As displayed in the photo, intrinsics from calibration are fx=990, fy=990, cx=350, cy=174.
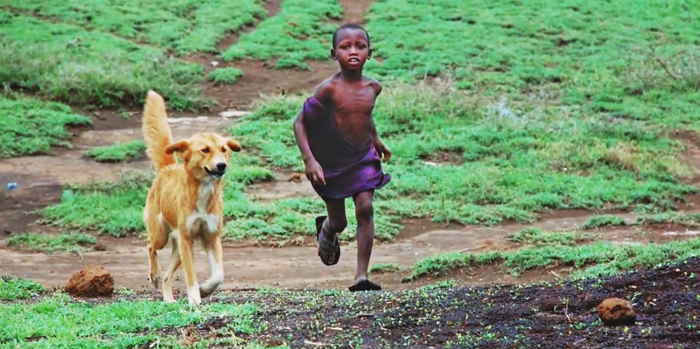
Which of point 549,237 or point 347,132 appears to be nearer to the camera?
point 347,132

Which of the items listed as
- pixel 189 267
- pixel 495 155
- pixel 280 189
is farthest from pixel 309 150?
pixel 495 155

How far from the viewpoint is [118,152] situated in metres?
13.8

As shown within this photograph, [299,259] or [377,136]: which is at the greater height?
[377,136]

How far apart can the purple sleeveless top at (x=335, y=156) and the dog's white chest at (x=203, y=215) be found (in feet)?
2.67

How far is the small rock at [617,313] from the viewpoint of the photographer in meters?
4.43

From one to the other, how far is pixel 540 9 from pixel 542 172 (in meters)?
14.1

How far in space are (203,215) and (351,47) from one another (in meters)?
1.55

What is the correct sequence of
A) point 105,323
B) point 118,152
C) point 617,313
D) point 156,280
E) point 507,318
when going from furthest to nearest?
point 118,152, point 156,280, point 105,323, point 507,318, point 617,313

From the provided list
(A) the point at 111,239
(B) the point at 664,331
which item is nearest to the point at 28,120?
(A) the point at 111,239

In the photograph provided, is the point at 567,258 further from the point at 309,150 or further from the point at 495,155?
the point at 495,155

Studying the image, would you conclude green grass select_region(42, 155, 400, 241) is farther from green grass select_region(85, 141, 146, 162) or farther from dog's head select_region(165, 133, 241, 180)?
dog's head select_region(165, 133, 241, 180)

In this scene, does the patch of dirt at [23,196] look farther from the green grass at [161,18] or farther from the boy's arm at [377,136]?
the green grass at [161,18]

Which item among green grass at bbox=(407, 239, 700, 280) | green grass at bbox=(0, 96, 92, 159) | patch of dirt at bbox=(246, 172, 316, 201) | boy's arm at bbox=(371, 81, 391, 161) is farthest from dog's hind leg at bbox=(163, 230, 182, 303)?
green grass at bbox=(0, 96, 92, 159)

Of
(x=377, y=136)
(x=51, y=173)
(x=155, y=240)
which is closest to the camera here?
(x=377, y=136)
